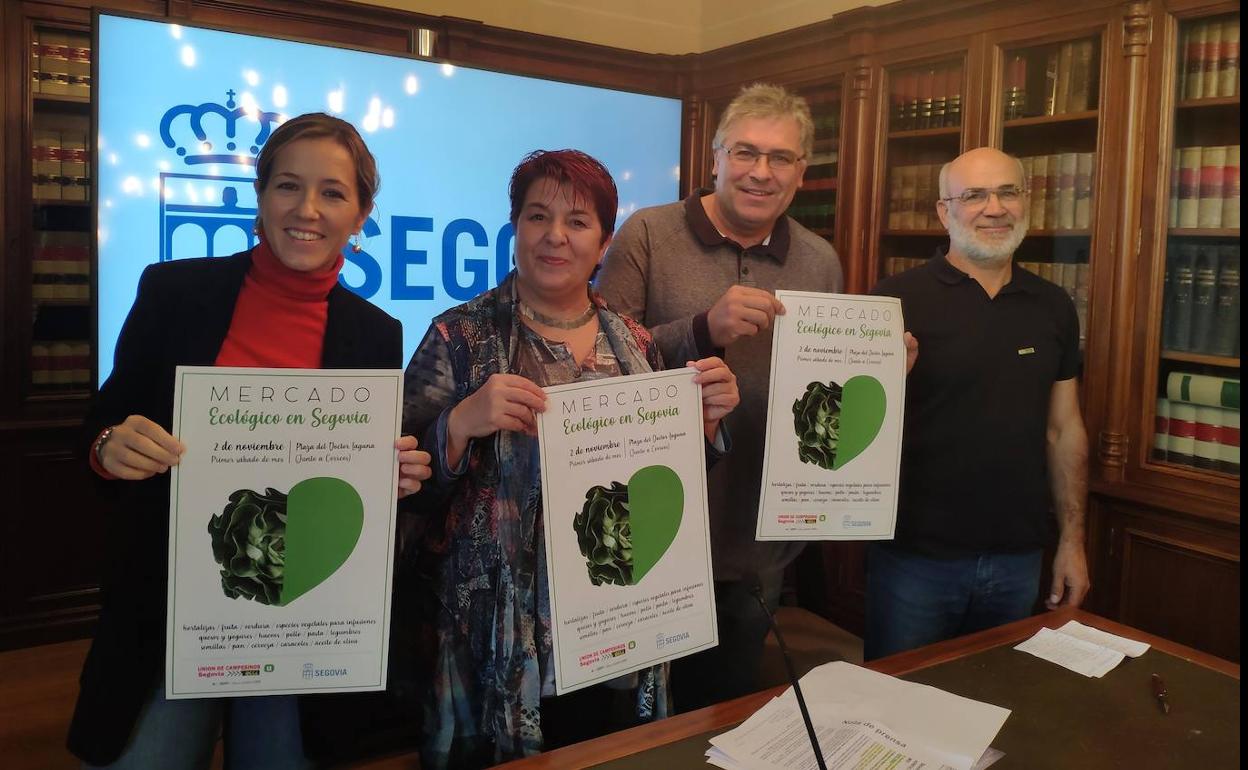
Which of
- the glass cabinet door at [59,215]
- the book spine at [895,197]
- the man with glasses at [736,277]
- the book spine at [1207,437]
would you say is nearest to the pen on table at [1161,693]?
the man with glasses at [736,277]

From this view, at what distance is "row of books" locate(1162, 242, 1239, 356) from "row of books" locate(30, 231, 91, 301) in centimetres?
364

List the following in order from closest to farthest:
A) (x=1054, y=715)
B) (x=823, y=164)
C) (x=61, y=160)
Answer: (x=1054, y=715) < (x=61, y=160) < (x=823, y=164)

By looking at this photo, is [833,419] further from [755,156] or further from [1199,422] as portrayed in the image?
[1199,422]

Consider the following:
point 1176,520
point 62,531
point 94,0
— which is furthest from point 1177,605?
point 94,0

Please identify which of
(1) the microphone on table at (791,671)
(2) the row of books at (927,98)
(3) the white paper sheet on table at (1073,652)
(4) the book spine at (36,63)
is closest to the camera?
(1) the microphone on table at (791,671)

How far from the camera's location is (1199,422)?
8.79ft

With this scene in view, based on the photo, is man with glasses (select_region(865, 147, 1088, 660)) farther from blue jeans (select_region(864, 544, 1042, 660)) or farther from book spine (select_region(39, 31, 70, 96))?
book spine (select_region(39, 31, 70, 96))

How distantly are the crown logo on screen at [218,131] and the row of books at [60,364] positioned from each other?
41.0 inches

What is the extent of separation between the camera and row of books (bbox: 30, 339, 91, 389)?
3283 mm

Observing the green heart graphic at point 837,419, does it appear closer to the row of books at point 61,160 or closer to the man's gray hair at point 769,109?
the man's gray hair at point 769,109

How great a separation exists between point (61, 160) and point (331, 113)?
43.6 inches

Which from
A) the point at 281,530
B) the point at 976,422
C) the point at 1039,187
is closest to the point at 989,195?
the point at 976,422

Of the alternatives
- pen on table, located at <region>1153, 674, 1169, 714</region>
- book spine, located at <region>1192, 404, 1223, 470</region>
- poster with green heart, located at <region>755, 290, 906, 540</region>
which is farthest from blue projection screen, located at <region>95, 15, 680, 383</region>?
pen on table, located at <region>1153, 674, 1169, 714</region>

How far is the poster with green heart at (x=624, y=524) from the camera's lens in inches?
48.1
